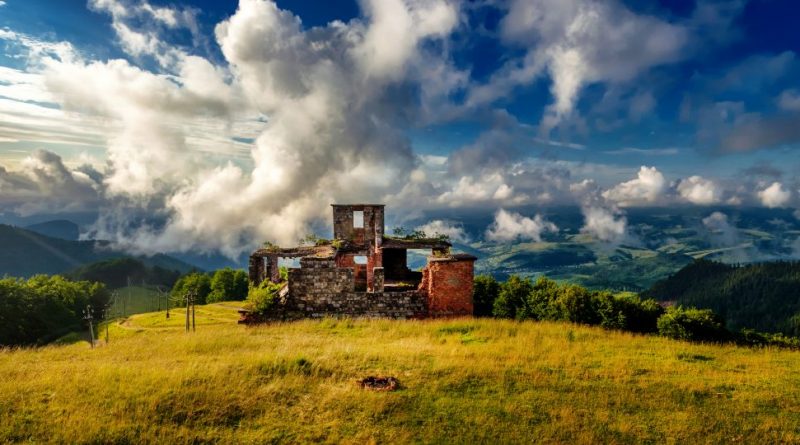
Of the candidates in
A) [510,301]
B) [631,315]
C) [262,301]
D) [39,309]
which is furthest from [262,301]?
[39,309]

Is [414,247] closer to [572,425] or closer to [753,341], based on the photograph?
[753,341]

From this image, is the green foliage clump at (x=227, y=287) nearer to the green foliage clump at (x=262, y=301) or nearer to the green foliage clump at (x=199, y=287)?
the green foliage clump at (x=199, y=287)

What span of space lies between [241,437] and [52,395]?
5.17 meters

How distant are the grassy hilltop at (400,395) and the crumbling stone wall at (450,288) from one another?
6227 millimetres

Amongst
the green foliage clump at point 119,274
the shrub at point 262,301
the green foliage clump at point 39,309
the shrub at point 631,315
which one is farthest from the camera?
the green foliage clump at point 119,274

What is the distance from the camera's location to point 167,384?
10.7 m

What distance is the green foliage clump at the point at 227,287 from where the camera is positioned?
8488 centimetres

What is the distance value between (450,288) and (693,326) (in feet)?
35.4

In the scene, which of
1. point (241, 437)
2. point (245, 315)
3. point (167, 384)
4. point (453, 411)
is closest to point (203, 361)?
point (167, 384)

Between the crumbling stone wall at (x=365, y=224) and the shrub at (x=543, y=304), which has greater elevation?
the crumbling stone wall at (x=365, y=224)

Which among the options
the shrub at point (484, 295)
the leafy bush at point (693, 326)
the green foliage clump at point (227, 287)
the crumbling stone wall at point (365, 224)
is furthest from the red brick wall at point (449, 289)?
the green foliage clump at point (227, 287)

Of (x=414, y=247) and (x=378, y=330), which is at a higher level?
(x=414, y=247)

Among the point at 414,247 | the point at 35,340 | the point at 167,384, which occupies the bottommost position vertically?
the point at 35,340

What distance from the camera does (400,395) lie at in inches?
424
